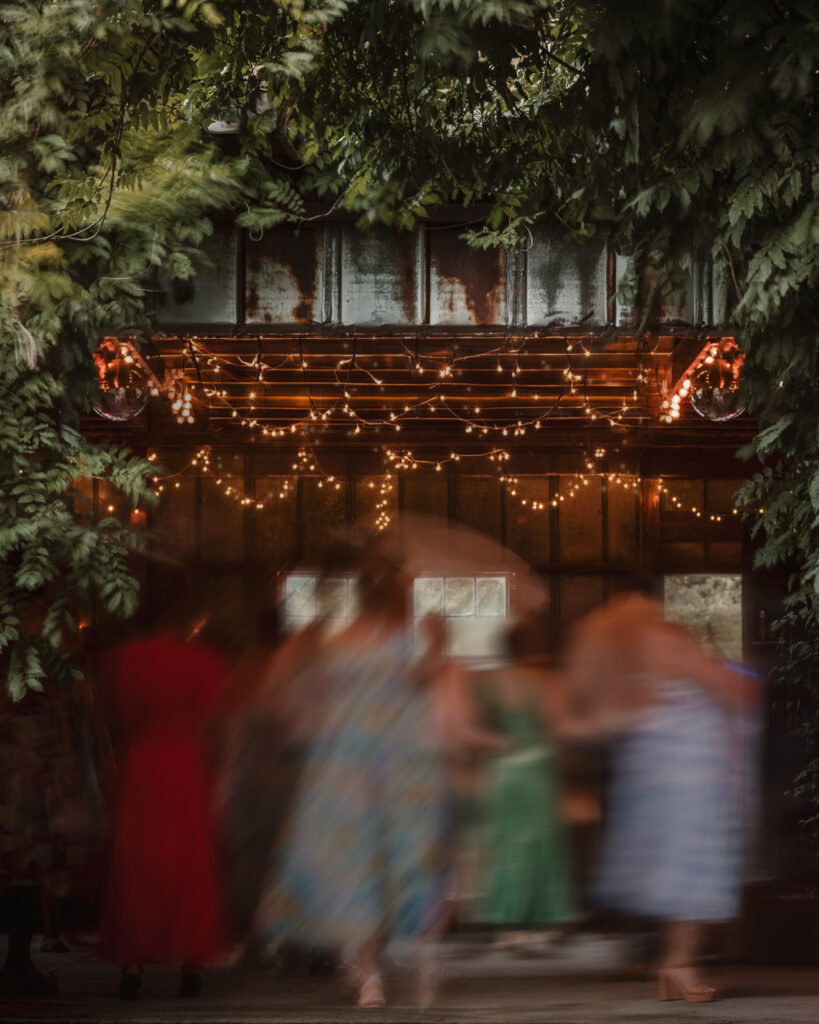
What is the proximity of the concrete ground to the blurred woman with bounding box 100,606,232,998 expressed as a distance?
0.28 m

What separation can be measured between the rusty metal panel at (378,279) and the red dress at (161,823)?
115 inches

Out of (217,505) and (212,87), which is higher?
(212,87)

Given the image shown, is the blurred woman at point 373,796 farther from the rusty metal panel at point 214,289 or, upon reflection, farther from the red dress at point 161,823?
the rusty metal panel at point 214,289

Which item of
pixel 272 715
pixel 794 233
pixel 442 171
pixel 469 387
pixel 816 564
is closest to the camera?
pixel 794 233

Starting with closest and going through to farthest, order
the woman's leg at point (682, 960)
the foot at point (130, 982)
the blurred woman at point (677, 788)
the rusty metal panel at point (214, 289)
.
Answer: the blurred woman at point (677, 788) < the woman's leg at point (682, 960) < the foot at point (130, 982) < the rusty metal panel at point (214, 289)

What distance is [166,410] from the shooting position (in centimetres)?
1055

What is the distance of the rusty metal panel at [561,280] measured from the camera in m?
7.19

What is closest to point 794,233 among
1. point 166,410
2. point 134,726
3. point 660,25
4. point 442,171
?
point 660,25

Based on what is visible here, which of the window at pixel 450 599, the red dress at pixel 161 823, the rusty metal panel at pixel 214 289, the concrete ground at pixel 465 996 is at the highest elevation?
the rusty metal panel at pixel 214 289

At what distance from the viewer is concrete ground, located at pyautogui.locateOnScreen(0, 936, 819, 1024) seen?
17.1 ft

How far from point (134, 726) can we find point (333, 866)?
128cm

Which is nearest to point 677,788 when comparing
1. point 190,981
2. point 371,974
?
point 371,974

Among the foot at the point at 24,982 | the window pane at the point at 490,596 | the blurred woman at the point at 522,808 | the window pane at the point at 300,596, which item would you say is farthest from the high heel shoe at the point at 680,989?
the window pane at the point at 300,596

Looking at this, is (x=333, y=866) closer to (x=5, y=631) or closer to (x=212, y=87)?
(x=5, y=631)
